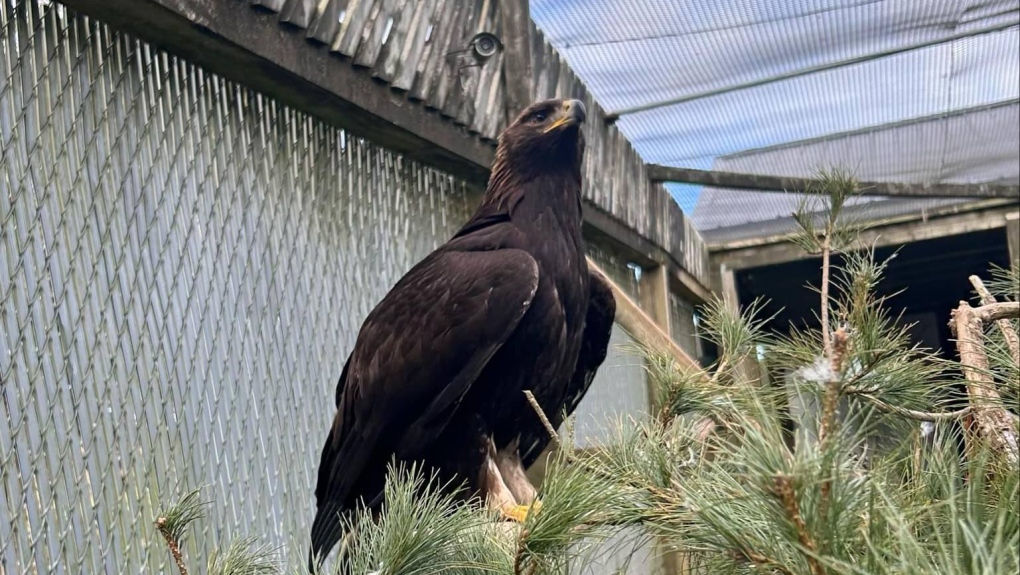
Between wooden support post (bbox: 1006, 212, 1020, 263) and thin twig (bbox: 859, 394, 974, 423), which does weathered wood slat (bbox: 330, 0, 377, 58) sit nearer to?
thin twig (bbox: 859, 394, 974, 423)

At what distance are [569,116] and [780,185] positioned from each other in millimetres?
2743

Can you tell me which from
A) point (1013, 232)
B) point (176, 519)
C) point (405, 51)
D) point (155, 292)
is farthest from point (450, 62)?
point (1013, 232)

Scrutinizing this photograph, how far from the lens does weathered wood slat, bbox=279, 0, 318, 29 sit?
260 centimetres

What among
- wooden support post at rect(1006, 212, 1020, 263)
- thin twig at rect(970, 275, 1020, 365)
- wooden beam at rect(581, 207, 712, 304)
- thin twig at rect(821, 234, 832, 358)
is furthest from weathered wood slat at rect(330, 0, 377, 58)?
wooden support post at rect(1006, 212, 1020, 263)

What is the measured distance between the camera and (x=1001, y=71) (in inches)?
210

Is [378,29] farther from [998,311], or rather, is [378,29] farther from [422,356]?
[998,311]

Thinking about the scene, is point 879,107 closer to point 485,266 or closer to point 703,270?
point 703,270

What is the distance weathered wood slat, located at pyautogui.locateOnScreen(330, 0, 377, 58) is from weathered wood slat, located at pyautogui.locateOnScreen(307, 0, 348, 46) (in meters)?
0.02

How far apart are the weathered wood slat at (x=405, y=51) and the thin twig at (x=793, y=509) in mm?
2448

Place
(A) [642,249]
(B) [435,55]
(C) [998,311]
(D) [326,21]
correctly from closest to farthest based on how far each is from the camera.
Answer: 1. (C) [998,311]
2. (D) [326,21]
3. (B) [435,55]
4. (A) [642,249]

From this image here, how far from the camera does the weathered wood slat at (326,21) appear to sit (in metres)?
2.72

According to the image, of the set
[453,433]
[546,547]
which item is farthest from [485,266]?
[546,547]

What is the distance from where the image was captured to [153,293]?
2377mm

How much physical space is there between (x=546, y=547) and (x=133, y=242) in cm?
163
